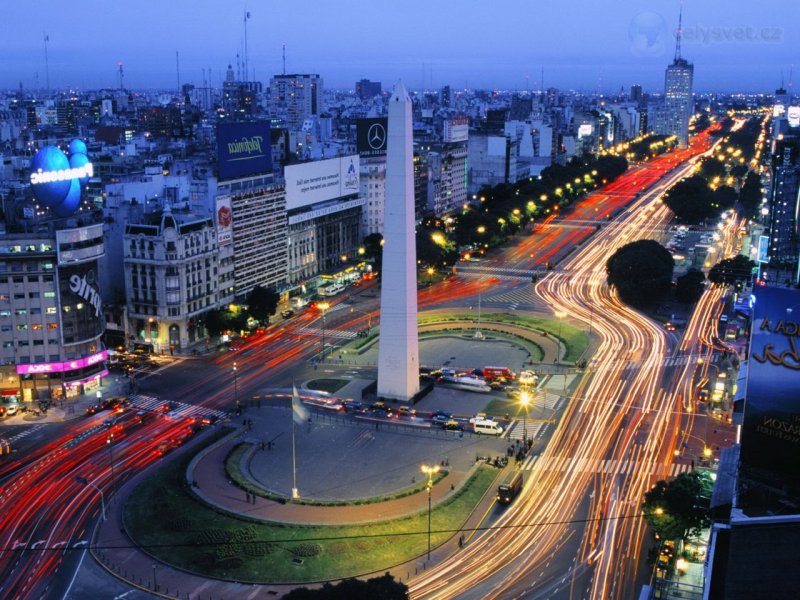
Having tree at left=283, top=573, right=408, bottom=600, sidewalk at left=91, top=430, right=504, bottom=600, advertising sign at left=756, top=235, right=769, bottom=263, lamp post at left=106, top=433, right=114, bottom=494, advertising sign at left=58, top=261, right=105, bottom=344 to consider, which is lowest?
sidewalk at left=91, top=430, right=504, bottom=600

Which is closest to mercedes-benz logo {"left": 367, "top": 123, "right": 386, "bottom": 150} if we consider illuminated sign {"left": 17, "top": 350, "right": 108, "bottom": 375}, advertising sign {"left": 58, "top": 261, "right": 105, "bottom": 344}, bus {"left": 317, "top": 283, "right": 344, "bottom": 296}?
bus {"left": 317, "top": 283, "right": 344, "bottom": 296}

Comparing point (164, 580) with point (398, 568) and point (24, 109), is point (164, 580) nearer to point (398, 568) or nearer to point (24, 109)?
point (398, 568)

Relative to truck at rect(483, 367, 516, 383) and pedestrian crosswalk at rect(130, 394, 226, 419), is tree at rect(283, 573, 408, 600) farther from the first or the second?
truck at rect(483, 367, 516, 383)

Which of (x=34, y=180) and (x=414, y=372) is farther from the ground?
(x=34, y=180)

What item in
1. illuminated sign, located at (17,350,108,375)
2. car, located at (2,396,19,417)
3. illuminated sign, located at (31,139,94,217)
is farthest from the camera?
illuminated sign, located at (17,350,108,375)

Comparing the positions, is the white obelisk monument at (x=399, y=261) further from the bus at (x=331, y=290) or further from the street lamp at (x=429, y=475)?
the bus at (x=331, y=290)

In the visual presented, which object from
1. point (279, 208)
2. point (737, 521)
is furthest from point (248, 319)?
point (737, 521)

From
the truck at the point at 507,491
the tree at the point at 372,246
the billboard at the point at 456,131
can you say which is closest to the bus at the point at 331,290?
the tree at the point at 372,246
